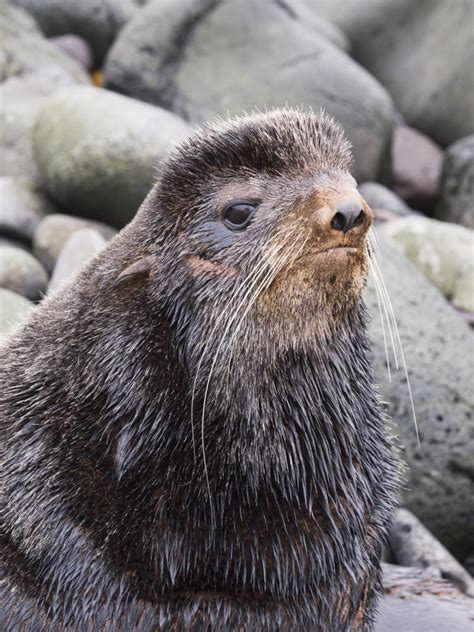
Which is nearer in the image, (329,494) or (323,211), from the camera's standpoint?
(323,211)

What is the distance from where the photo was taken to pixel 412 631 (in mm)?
3932

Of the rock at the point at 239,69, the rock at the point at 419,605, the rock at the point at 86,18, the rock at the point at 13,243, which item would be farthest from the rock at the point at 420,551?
the rock at the point at 86,18

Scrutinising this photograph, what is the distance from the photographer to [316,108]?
11.6 metres

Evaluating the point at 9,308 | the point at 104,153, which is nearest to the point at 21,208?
the point at 104,153

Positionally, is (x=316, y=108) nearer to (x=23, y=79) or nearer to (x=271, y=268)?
(x=23, y=79)

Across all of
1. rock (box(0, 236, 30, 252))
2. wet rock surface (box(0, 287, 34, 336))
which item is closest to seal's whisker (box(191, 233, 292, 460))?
wet rock surface (box(0, 287, 34, 336))

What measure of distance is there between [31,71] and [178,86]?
6.62 ft

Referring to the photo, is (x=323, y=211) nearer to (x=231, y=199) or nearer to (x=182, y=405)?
(x=231, y=199)

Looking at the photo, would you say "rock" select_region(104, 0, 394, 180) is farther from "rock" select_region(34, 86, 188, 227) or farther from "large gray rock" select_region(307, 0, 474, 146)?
"rock" select_region(34, 86, 188, 227)

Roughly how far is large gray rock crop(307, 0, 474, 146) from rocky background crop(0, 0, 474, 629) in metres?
0.02

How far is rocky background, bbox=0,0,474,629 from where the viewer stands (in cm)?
579

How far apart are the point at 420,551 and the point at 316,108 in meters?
7.55

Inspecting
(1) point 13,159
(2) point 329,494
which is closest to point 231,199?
(2) point 329,494

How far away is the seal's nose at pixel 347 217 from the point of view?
9.85 feet
